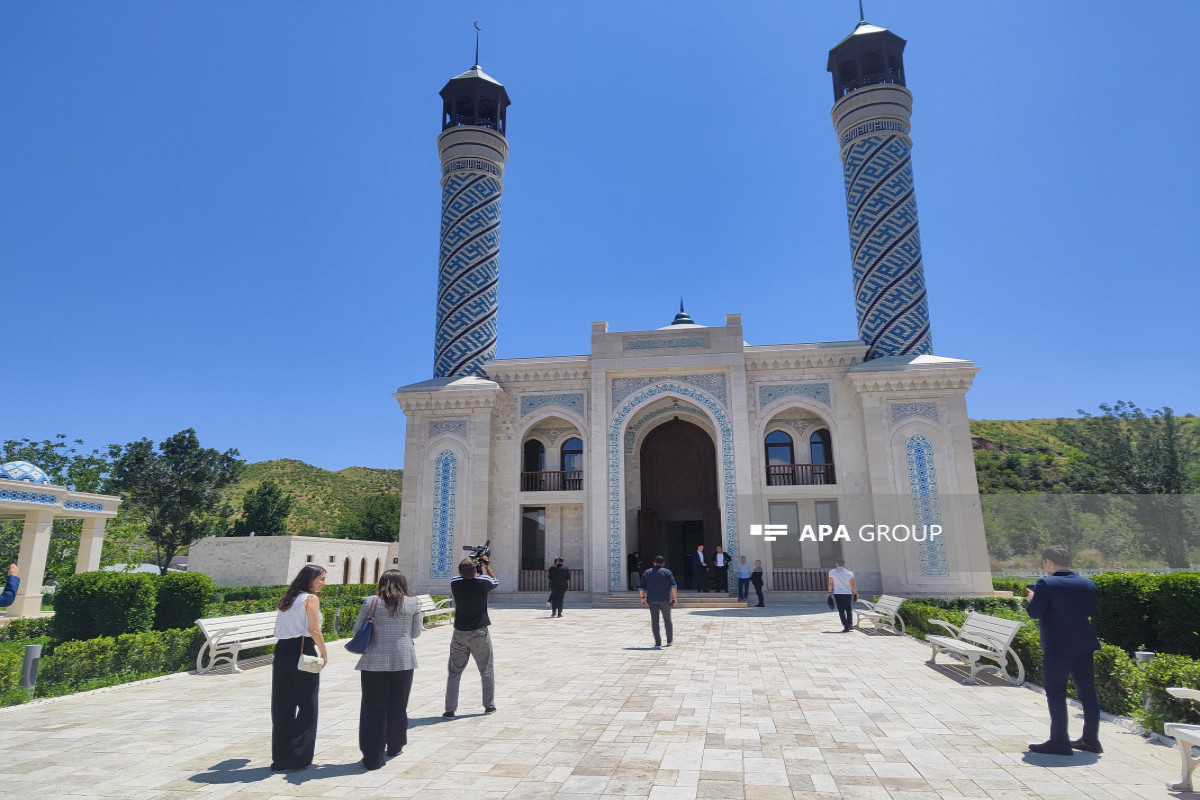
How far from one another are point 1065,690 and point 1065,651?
250 mm

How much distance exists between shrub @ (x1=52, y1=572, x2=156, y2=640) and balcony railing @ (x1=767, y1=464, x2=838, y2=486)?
13.6 metres

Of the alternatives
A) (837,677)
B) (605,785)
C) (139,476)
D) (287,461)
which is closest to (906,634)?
(837,677)

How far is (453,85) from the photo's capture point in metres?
21.9

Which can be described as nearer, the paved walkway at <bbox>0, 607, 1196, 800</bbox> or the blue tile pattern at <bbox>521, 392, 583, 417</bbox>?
the paved walkway at <bbox>0, 607, 1196, 800</bbox>

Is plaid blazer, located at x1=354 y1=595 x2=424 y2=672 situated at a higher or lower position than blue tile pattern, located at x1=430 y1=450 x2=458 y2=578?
lower

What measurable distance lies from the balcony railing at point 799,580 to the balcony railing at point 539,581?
493 centimetres

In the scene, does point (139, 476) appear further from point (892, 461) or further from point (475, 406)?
point (892, 461)

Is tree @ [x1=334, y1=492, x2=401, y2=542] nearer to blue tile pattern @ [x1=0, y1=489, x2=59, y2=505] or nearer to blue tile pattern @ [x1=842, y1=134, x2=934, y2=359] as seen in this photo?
blue tile pattern @ [x1=0, y1=489, x2=59, y2=505]

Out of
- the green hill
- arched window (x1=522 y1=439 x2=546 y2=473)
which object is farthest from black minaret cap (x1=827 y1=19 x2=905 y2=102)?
the green hill

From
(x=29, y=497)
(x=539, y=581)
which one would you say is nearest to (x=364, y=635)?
(x=539, y=581)

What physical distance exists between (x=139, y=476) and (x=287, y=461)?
3368cm

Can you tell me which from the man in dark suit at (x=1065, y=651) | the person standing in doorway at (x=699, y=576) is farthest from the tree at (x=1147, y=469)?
the man in dark suit at (x=1065, y=651)

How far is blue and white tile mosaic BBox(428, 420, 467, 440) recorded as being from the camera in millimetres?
17750

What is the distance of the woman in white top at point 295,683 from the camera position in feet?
13.1
